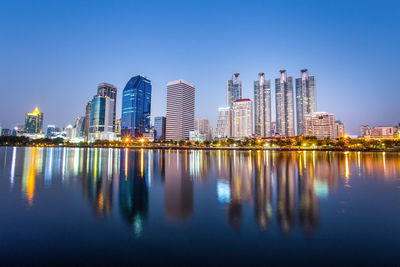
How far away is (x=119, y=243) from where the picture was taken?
27.3ft

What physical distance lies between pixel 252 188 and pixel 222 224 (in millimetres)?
8629

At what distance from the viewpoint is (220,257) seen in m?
7.32

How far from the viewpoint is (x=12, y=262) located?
696 cm

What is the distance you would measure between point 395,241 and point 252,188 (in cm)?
1018

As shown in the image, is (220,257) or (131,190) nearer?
(220,257)

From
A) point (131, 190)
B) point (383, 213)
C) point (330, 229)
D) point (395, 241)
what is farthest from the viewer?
point (131, 190)

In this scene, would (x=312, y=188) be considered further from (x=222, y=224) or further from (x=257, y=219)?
(x=222, y=224)

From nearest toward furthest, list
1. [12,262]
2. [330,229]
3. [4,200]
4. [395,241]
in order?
[12,262]
[395,241]
[330,229]
[4,200]

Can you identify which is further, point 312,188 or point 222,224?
point 312,188

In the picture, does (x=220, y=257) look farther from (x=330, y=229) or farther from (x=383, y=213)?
(x=383, y=213)

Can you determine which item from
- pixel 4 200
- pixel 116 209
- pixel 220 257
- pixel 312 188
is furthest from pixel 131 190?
pixel 312 188

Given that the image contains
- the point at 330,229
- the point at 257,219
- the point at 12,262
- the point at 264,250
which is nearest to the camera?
the point at 12,262

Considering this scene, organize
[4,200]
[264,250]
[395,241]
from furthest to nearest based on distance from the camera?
[4,200], [395,241], [264,250]

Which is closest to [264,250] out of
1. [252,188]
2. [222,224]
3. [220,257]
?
[220,257]
